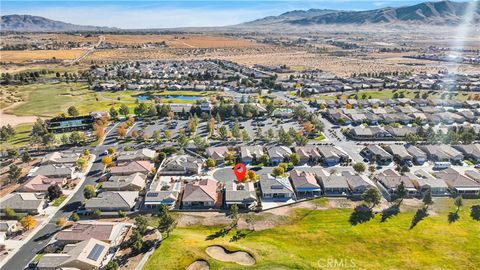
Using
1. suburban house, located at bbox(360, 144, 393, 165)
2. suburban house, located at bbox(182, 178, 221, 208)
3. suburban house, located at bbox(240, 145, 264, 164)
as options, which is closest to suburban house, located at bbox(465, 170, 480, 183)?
suburban house, located at bbox(360, 144, 393, 165)

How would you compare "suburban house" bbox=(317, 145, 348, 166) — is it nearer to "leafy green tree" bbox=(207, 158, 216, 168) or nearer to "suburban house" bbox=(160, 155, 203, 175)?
"leafy green tree" bbox=(207, 158, 216, 168)

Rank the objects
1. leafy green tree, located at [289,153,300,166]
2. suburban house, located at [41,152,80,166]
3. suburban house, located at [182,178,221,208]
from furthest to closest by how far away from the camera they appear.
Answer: leafy green tree, located at [289,153,300,166] < suburban house, located at [41,152,80,166] < suburban house, located at [182,178,221,208]

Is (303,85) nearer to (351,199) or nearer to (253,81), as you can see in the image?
(253,81)

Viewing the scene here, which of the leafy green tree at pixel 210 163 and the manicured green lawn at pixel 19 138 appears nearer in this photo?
the leafy green tree at pixel 210 163

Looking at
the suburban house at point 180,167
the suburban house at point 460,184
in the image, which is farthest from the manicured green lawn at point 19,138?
the suburban house at point 460,184

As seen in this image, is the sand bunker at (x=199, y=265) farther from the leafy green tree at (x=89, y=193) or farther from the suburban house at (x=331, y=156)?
the suburban house at (x=331, y=156)

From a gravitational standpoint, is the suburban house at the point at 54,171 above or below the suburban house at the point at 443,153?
above

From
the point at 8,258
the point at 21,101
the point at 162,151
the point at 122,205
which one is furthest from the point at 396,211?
the point at 21,101

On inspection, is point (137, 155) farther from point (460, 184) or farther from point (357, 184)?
point (460, 184)
